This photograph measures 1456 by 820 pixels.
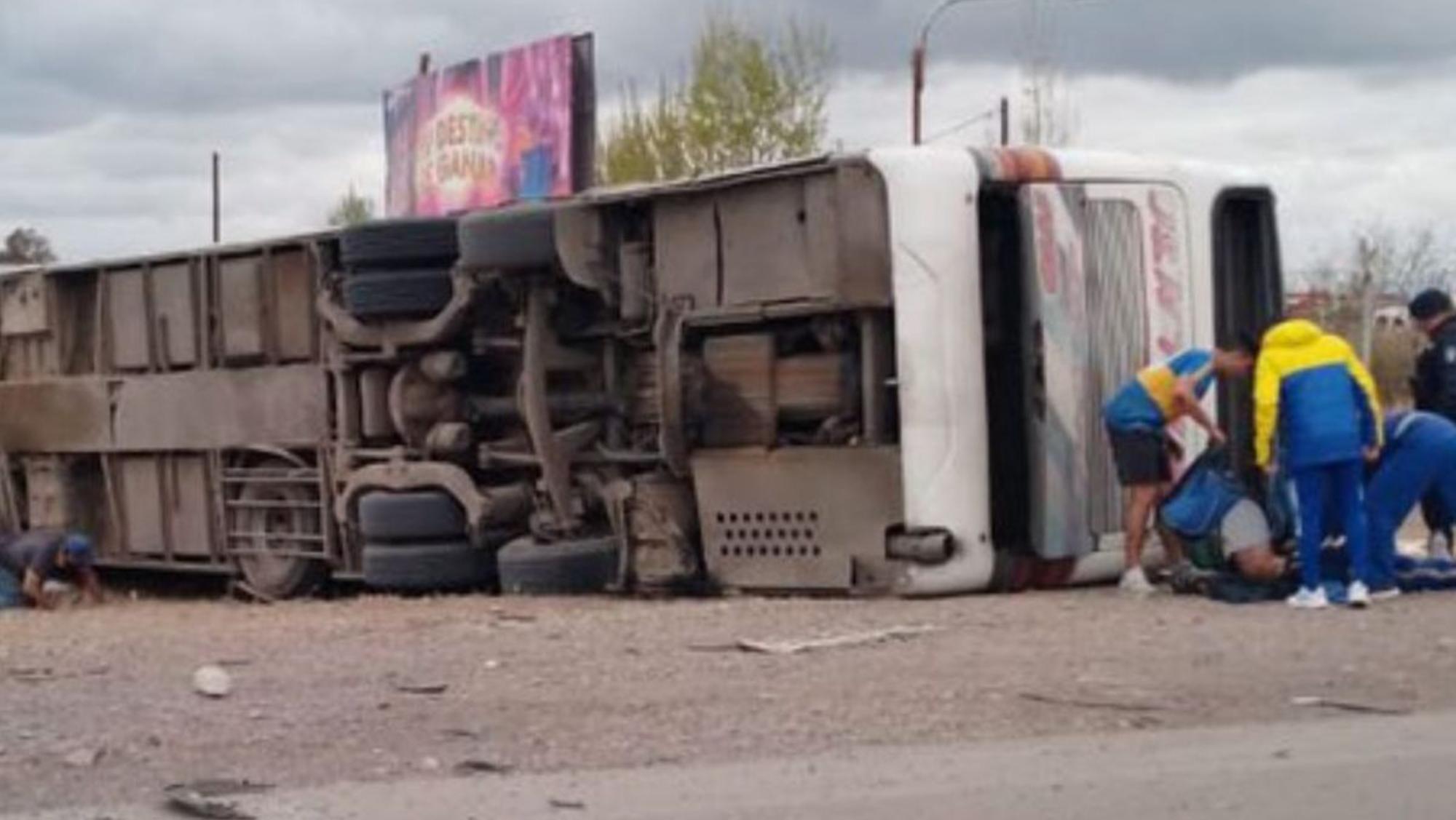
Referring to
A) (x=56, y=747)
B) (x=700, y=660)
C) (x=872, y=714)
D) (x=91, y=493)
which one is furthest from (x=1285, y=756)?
(x=91, y=493)

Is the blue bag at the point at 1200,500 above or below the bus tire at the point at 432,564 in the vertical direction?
above

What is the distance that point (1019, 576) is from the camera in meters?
12.1

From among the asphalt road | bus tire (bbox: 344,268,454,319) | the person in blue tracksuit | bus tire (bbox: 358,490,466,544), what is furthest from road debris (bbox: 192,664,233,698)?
the person in blue tracksuit

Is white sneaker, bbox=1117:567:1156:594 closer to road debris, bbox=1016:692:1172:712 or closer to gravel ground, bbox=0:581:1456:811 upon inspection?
gravel ground, bbox=0:581:1456:811

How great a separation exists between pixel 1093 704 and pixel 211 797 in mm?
3434

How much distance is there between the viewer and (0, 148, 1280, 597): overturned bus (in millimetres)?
11664

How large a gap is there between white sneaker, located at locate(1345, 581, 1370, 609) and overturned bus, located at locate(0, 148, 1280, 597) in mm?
1431

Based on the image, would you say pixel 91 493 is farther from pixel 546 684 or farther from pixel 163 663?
pixel 546 684

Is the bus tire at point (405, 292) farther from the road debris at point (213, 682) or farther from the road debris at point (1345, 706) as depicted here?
the road debris at point (1345, 706)

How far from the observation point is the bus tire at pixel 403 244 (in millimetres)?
13422

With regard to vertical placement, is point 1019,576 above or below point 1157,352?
below

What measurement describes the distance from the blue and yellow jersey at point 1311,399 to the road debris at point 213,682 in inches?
209

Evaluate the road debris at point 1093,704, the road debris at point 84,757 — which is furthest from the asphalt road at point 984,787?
the road debris at point 84,757

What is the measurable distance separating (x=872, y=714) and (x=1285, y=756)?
160 centimetres
